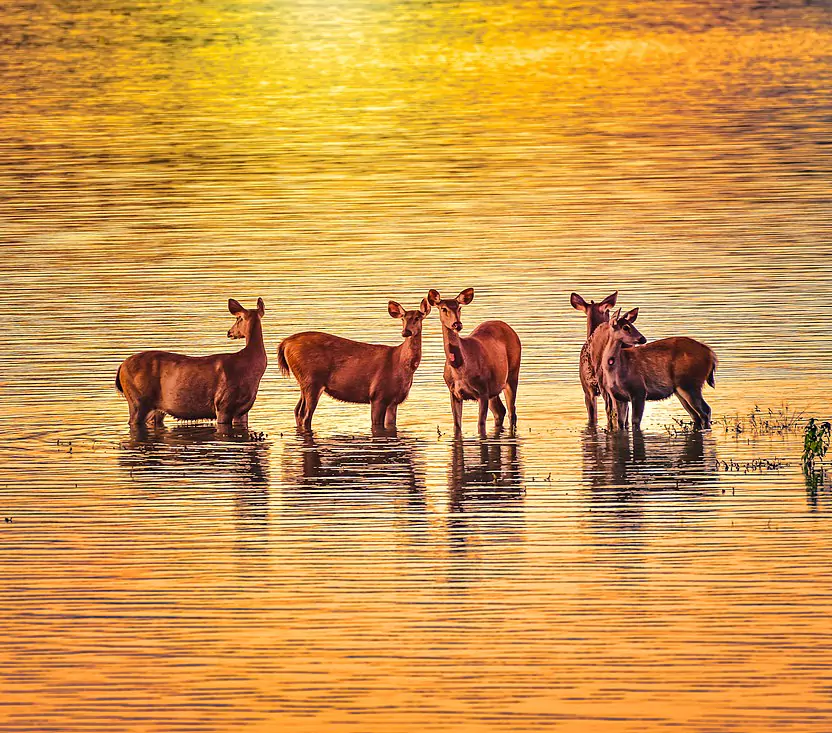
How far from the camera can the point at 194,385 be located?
57.6 ft

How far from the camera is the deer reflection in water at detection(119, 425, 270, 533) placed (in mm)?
14180

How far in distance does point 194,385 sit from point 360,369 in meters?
1.33

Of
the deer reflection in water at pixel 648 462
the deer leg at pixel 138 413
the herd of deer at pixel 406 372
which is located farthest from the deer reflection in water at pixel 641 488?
the deer leg at pixel 138 413

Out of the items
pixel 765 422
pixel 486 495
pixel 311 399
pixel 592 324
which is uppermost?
pixel 592 324

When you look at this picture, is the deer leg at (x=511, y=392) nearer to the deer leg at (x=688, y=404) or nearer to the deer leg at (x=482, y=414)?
the deer leg at (x=482, y=414)

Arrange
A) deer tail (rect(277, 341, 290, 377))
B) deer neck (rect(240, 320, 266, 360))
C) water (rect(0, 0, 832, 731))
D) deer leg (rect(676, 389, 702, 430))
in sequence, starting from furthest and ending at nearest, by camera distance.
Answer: deer tail (rect(277, 341, 290, 377)) → deer neck (rect(240, 320, 266, 360)) → deer leg (rect(676, 389, 702, 430)) → water (rect(0, 0, 832, 731))

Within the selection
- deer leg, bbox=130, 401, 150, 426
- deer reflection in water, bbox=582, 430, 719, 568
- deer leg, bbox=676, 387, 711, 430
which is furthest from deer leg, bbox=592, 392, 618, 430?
deer leg, bbox=130, 401, 150, 426

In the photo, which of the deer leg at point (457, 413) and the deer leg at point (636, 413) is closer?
the deer leg at point (457, 413)

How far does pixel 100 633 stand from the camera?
11.0m

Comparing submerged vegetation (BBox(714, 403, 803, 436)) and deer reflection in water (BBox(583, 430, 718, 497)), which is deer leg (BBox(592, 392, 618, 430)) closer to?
deer reflection in water (BBox(583, 430, 718, 497))

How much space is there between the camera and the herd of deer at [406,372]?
55.9ft

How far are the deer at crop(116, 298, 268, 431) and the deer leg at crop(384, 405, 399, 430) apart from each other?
42.7 inches

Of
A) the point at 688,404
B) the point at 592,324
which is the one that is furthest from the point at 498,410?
the point at 688,404

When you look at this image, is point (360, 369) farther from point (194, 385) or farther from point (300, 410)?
point (194, 385)
